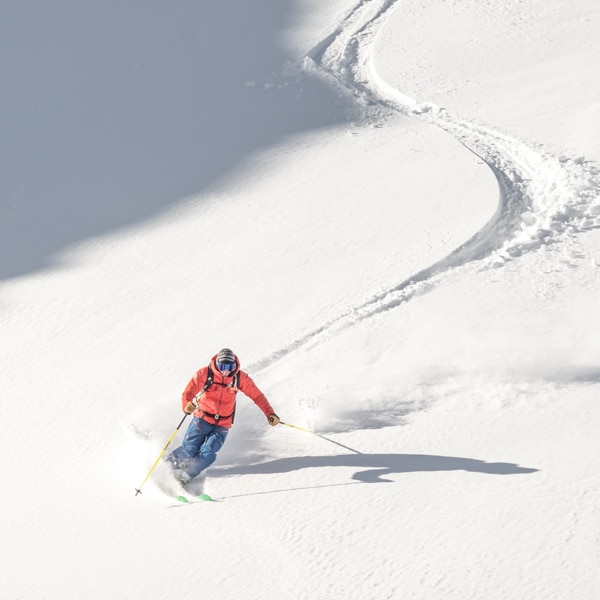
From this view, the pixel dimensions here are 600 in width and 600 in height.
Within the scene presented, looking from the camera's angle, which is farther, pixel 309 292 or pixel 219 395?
pixel 309 292

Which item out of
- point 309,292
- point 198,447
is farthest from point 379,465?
point 309,292

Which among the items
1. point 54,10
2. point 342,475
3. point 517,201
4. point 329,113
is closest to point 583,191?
point 517,201

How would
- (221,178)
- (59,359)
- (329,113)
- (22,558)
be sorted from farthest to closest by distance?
(329,113) → (221,178) → (59,359) → (22,558)

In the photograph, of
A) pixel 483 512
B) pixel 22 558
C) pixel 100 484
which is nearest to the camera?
pixel 483 512

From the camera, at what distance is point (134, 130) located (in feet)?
59.9

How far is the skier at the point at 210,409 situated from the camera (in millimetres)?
9336

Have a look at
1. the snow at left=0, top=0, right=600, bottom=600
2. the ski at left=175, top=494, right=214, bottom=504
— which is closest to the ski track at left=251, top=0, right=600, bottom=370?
the snow at left=0, top=0, right=600, bottom=600

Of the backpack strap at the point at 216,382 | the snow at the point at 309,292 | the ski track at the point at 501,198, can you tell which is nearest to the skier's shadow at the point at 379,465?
the snow at the point at 309,292

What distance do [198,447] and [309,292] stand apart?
3664 millimetres

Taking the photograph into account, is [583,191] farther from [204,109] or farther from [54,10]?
[54,10]

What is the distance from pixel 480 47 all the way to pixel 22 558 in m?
14.2

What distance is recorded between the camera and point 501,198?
14.0 metres

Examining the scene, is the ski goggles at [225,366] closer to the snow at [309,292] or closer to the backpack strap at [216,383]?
the backpack strap at [216,383]

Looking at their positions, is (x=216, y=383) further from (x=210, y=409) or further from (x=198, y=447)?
(x=198, y=447)
